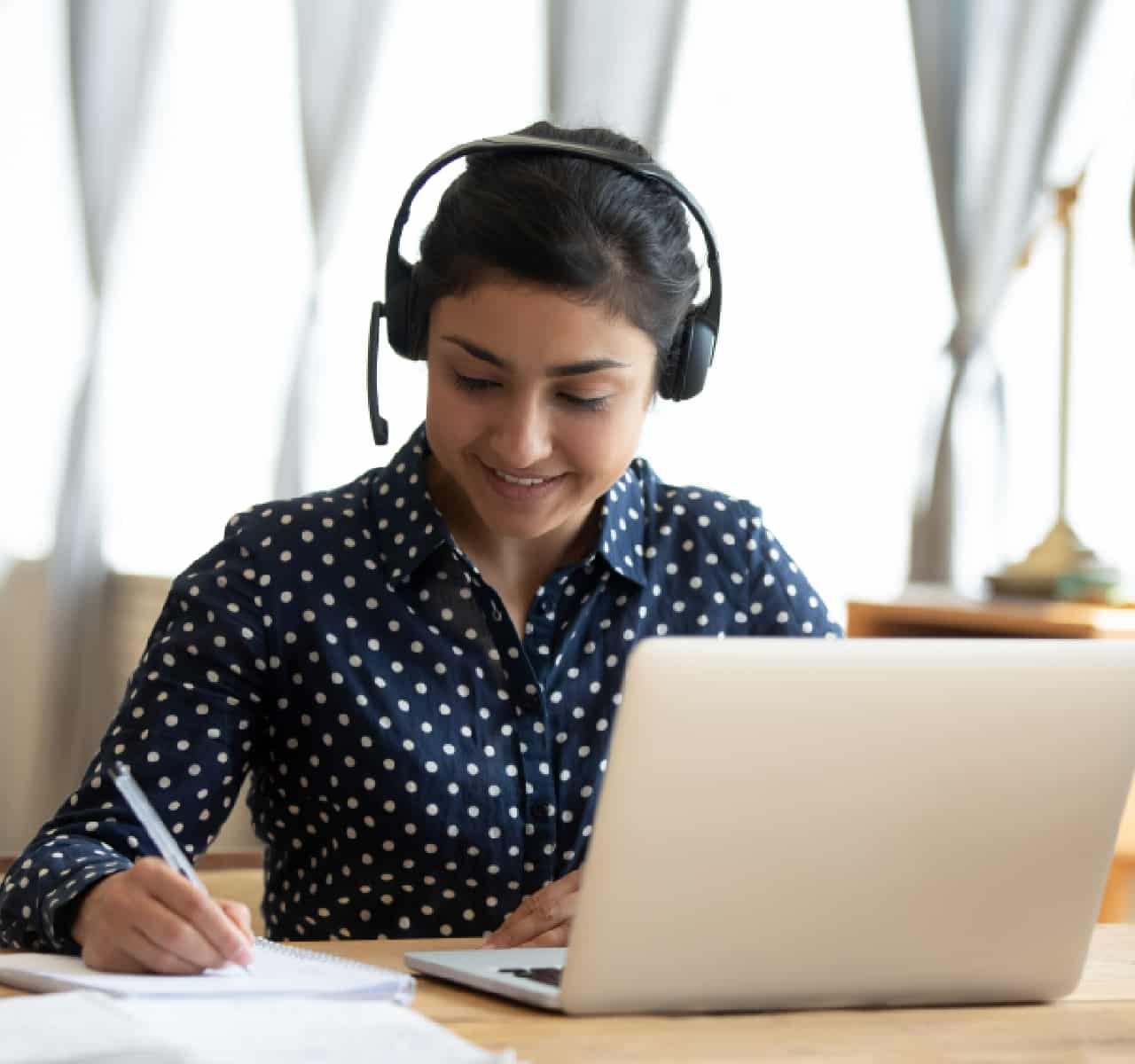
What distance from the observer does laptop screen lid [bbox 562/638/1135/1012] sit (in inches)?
33.9

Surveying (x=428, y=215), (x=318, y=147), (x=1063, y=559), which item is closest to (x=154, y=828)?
(x=1063, y=559)

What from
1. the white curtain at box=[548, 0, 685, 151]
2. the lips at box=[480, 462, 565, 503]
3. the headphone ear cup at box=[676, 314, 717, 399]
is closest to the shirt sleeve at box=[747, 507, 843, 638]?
the headphone ear cup at box=[676, 314, 717, 399]

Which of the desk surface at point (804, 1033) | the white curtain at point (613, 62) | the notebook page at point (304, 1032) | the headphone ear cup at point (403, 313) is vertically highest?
the white curtain at point (613, 62)

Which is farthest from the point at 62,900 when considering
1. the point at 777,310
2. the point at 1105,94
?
the point at 1105,94

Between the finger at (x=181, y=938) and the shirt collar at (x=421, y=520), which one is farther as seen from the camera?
the shirt collar at (x=421, y=520)

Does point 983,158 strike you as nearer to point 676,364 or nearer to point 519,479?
point 676,364

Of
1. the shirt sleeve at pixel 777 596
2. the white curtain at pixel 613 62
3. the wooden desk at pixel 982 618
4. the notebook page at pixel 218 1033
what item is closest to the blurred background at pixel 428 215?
the white curtain at pixel 613 62

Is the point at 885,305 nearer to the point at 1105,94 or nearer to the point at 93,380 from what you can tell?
the point at 1105,94

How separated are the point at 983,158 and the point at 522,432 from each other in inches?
87.1

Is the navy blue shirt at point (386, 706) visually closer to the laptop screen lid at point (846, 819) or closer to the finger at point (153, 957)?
the finger at point (153, 957)

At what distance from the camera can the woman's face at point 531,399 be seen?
4.13 ft

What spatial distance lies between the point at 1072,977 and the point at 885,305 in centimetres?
243

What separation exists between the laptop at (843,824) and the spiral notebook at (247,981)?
0.19 ft

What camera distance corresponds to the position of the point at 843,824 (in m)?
0.90
